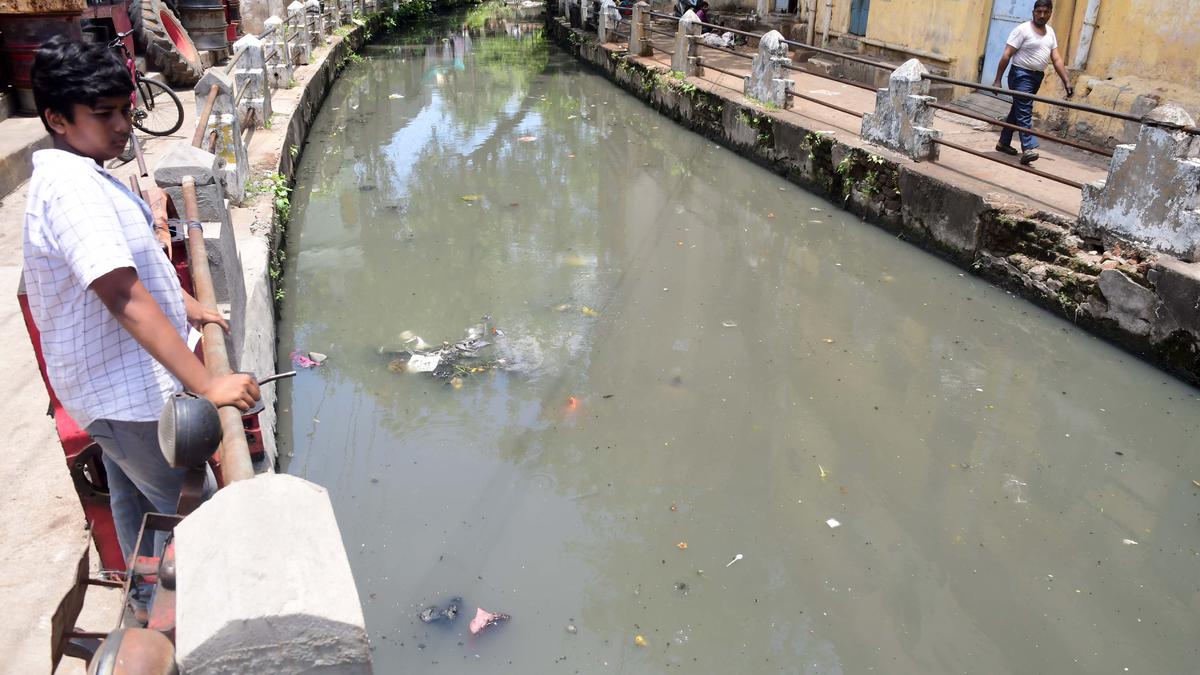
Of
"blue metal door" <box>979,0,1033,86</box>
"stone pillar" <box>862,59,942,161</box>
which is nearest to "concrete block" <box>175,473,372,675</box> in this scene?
"stone pillar" <box>862,59,942,161</box>

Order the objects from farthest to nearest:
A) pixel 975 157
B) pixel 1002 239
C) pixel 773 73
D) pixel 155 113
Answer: pixel 773 73, pixel 155 113, pixel 975 157, pixel 1002 239

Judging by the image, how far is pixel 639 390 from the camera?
16.7 feet

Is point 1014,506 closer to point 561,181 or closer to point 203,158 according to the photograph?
point 203,158

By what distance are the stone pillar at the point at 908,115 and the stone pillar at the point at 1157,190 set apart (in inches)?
74.5

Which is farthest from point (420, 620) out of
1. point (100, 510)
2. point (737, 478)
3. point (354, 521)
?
point (737, 478)

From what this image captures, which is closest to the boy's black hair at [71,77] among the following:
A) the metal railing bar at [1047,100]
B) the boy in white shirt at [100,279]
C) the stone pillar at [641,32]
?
the boy in white shirt at [100,279]

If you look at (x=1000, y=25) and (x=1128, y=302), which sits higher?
(x=1000, y=25)

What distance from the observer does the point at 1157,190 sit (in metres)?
5.40

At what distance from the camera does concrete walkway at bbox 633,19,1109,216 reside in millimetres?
6637

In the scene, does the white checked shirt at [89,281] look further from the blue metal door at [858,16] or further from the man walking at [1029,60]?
the blue metal door at [858,16]

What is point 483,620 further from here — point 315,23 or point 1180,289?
point 315,23

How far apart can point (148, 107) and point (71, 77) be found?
7.69 m

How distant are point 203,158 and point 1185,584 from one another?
4.66 metres

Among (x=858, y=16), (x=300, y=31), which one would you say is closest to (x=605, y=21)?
(x=858, y=16)
